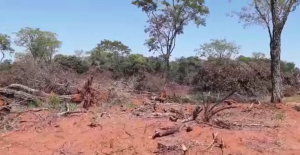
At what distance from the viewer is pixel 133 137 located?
231 inches

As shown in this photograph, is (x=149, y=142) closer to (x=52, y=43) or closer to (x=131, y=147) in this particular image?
(x=131, y=147)

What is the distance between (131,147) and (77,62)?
69.1 ft

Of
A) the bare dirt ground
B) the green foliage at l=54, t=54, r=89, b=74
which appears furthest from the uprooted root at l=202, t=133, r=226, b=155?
the green foliage at l=54, t=54, r=89, b=74

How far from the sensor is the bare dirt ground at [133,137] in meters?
5.47

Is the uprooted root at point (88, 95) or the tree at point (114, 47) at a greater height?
the tree at point (114, 47)

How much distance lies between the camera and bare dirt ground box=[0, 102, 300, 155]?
5.47 meters

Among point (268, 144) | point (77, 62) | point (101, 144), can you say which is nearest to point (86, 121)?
point (101, 144)

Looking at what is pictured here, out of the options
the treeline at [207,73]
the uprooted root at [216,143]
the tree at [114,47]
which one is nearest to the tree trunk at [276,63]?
the treeline at [207,73]

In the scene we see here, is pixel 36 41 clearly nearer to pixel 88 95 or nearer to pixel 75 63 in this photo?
pixel 75 63

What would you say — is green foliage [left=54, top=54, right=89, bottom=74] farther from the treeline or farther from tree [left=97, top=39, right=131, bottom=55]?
tree [left=97, top=39, right=131, bottom=55]

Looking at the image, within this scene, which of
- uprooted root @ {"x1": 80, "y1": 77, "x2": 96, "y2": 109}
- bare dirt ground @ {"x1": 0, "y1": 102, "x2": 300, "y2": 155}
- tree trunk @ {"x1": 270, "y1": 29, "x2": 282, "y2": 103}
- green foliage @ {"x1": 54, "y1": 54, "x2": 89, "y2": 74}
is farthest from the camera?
green foliage @ {"x1": 54, "y1": 54, "x2": 89, "y2": 74}

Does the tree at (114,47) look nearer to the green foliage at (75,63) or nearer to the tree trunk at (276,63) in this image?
the green foliage at (75,63)

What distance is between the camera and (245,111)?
8.64m

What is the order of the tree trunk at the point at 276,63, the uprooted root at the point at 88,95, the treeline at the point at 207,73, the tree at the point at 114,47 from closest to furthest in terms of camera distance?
the uprooted root at the point at 88,95
the tree trunk at the point at 276,63
the treeline at the point at 207,73
the tree at the point at 114,47
